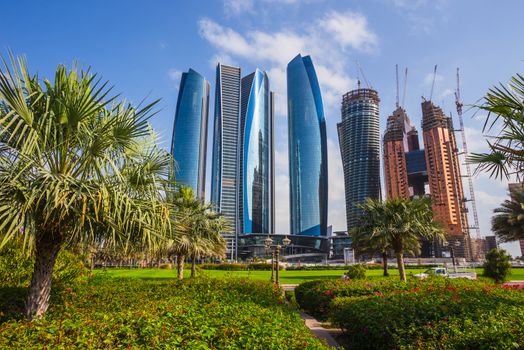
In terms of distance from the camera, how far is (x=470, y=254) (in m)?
182

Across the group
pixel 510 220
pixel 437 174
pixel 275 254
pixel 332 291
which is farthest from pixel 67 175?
pixel 437 174

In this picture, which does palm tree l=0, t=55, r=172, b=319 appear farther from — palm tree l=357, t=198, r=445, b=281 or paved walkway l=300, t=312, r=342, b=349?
palm tree l=357, t=198, r=445, b=281

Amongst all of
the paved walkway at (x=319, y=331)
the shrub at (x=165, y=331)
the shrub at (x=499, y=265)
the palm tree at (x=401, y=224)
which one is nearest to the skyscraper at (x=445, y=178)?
the shrub at (x=499, y=265)

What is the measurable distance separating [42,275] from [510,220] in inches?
1555

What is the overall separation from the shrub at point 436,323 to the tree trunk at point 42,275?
7.72m

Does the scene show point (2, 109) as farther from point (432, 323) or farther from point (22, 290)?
point (432, 323)

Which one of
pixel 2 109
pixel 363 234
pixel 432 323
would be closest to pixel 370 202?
pixel 363 234

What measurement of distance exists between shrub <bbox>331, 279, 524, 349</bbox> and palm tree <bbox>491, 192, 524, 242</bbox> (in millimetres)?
29638

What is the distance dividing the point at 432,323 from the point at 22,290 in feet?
34.7

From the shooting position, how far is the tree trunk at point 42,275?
7.44 meters

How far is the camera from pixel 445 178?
175 metres

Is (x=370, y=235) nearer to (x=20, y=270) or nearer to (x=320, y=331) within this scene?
(x=320, y=331)

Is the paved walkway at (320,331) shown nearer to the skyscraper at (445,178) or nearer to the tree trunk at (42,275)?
the tree trunk at (42,275)

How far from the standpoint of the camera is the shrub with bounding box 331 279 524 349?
586cm
